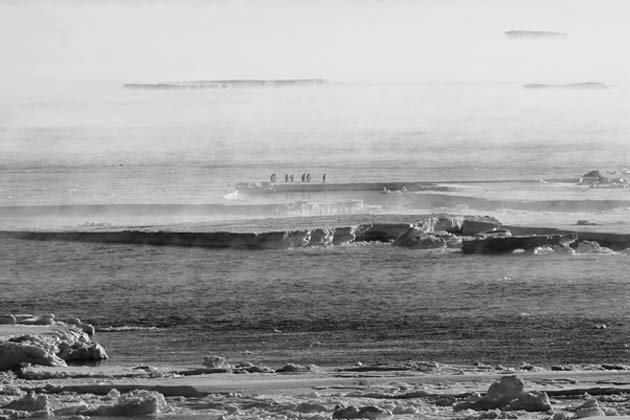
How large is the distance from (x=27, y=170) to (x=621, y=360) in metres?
69.8

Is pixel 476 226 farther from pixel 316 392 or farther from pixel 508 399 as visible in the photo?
pixel 508 399

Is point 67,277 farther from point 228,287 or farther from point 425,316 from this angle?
point 425,316

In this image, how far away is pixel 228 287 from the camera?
36.1 m

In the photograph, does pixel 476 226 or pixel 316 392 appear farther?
pixel 476 226

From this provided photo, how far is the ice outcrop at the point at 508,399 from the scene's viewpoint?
19.9 m

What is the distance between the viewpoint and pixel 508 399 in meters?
20.0

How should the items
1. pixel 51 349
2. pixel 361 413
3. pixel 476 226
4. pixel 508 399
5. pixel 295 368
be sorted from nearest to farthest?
pixel 361 413 < pixel 508 399 < pixel 295 368 < pixel 51 349 < pixel 476 226

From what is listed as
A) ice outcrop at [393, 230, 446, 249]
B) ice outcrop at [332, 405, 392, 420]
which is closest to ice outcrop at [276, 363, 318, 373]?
ice outcrop at [332, 405, 392, 420]

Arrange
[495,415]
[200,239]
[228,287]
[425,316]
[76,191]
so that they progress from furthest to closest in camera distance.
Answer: [76,191] < [200,239] < [228,287] < [425,316] < [495,415]

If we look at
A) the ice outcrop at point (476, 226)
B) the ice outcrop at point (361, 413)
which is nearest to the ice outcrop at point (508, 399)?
the ice outcrop at point (361, 413)

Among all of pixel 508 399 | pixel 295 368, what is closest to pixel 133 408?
pixel 295 368

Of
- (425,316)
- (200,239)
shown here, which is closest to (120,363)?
(425,316)

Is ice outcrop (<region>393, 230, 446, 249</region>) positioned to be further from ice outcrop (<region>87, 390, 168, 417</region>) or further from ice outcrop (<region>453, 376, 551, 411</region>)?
ice outcrop (<region>87, 390, 168, 417</region>)

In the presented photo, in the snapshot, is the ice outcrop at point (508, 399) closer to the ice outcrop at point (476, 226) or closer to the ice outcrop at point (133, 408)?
the ice outcrop at point (133, 408)
